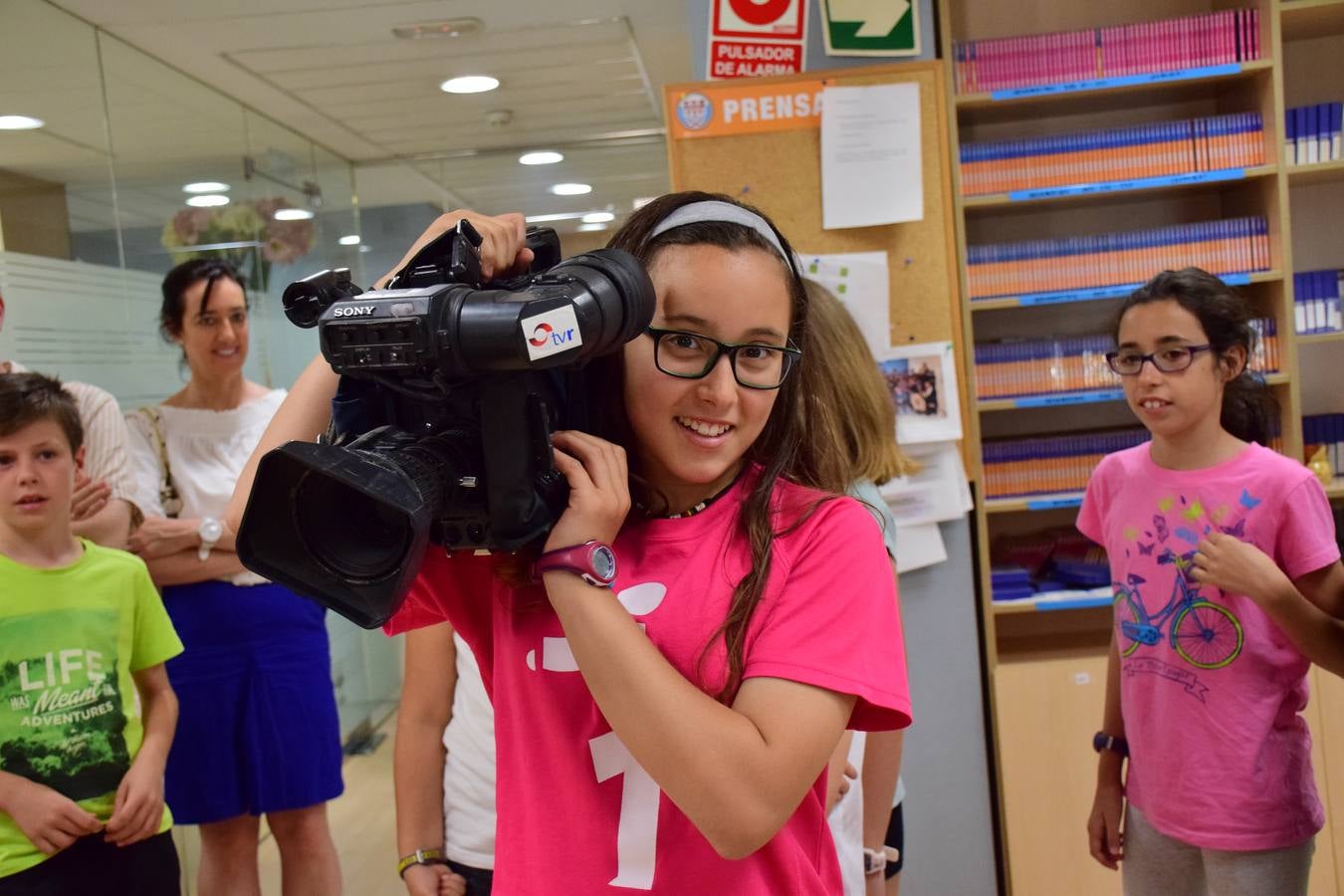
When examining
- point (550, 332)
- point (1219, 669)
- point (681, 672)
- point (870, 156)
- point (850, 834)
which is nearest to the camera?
point (550, 332)

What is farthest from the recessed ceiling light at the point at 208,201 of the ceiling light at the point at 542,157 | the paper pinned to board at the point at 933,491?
the paper pinned to board at the point at 933,491

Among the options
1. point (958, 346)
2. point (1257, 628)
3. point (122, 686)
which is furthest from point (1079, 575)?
point (122, 686)

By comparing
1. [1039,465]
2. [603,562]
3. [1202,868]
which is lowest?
[1202,868]

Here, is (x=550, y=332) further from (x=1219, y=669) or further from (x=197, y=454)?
(x=197, y=454)

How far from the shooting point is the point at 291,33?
12.2ft

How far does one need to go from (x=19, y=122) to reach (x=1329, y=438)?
3.76 m

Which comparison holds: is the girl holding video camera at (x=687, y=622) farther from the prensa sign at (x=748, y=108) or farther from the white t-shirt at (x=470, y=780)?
the prensa sign at (x=748, y=108)

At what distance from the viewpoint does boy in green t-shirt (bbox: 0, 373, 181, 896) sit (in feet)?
6.08

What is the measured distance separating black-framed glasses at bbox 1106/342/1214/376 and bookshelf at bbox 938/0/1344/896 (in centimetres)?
84

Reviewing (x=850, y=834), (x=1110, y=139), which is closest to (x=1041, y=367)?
(x=1110, y=139)

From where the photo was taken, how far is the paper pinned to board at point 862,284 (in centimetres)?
271

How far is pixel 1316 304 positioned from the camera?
3107mm

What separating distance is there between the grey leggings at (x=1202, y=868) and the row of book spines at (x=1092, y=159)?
1767 mm

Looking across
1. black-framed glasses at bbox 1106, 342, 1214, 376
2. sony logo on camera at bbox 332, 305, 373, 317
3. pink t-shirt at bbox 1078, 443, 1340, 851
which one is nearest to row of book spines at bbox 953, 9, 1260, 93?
black-framed glasses at bbox 1106, 342, 1214, 376
